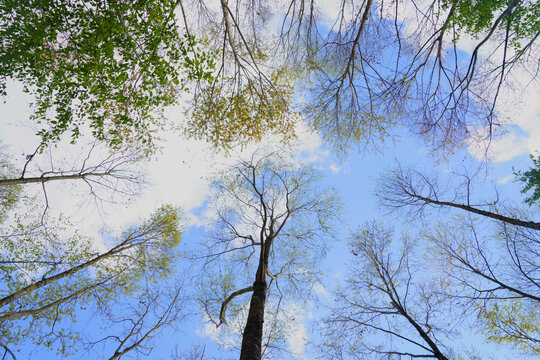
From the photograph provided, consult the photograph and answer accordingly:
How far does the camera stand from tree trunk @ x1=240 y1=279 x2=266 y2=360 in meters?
5.20

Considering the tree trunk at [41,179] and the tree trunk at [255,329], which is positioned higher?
the tree trunk at [41,179]

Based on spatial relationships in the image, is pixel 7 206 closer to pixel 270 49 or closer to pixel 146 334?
pixel 146 334

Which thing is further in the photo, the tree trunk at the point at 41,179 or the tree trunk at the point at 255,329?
the tree trunk at the point at 41,179

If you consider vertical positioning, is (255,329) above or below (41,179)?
below

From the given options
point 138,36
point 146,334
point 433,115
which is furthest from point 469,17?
point 146,334

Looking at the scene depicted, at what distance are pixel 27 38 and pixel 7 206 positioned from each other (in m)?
10.4

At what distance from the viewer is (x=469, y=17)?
5523 millimetres

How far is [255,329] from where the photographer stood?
227 inches

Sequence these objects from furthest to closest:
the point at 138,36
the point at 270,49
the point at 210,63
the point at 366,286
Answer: the point at 366,286
the point at 270,49
the point at 210,63
the point at 138,36

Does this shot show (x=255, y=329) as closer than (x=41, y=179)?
Yes

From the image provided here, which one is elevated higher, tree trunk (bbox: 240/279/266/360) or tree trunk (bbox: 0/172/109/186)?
tree trunk (bbox: 0/172/109/186)

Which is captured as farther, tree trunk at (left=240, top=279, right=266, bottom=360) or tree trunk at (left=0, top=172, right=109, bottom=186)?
tree trunk at (left=0, top=172, right=109, bottom=186)

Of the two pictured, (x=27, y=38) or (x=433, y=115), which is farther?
(x=433, y=115)

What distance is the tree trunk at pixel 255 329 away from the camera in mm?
5202
